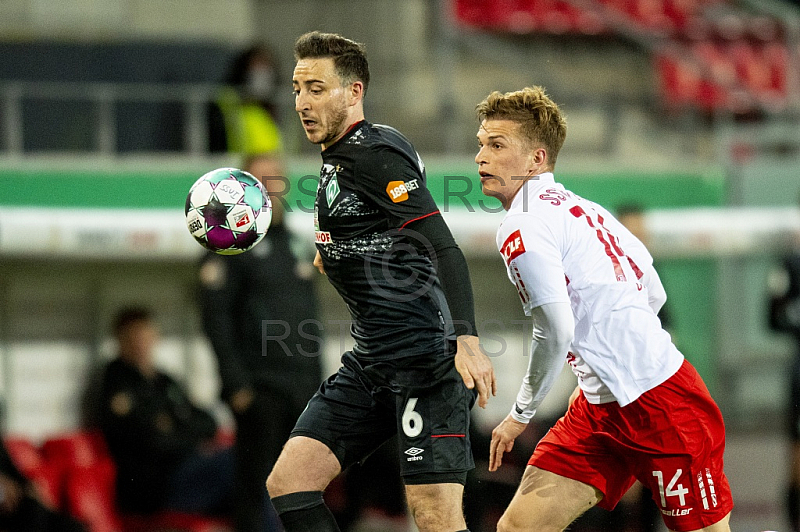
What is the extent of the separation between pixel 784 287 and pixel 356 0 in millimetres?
5862

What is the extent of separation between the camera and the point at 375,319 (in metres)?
3.96

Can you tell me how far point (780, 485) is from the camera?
332 inches

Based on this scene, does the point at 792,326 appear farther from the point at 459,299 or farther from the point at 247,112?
the point at 459,299

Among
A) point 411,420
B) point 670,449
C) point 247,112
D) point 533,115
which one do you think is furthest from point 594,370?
point 247,112

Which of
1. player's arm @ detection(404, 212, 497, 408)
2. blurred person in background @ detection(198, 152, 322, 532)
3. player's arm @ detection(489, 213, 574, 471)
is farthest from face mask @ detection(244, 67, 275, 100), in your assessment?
player's arm @ detection(489, 213, 574, 471)

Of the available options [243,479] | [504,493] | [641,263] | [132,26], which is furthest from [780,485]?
[132,26]

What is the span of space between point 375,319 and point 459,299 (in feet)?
1.38

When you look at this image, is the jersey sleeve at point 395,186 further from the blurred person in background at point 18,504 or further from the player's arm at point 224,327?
the blurred person in background at point 18,504

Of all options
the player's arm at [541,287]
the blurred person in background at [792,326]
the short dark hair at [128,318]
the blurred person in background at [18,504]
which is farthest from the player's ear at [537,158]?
the blurred person in background at [792,326]

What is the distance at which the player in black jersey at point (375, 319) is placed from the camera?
3791mm

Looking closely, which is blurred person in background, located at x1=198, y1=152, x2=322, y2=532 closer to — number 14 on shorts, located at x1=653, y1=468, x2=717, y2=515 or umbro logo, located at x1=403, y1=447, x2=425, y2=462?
umbro logo, located at x1=403, y1=447, x2=425, y2=462

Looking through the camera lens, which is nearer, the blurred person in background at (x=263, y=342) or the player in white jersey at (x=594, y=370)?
the player in white jersey at (x=594, y=370)

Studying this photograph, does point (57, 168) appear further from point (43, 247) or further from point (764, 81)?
point (764, 81)

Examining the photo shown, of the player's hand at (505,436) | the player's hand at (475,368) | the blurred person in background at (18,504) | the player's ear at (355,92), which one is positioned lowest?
the blurred person in background at (18,504)
